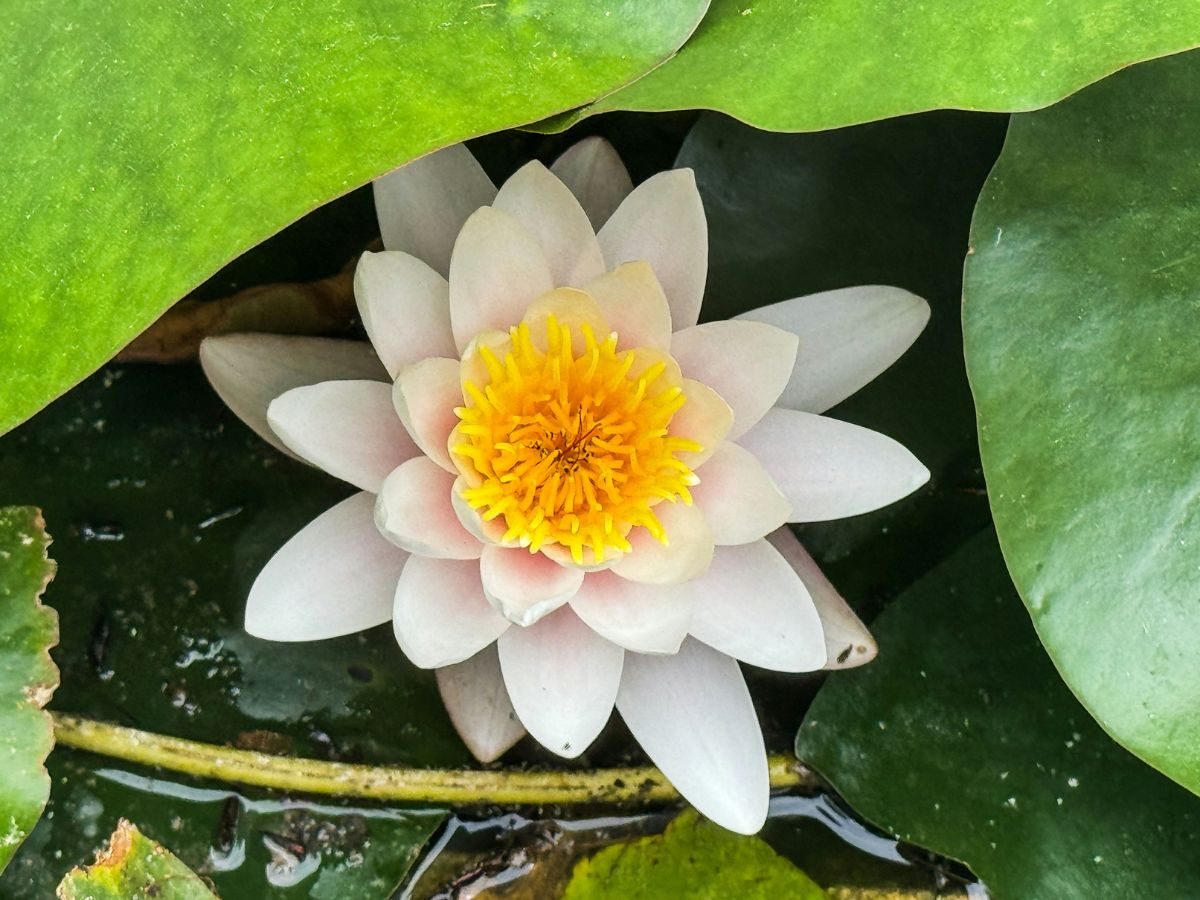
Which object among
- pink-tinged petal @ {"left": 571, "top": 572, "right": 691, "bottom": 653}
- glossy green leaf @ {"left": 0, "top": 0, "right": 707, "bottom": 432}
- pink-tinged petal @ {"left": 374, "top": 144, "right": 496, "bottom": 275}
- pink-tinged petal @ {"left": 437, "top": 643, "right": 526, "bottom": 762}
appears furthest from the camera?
pink-tinged petal @ {"left": 437, "top": 643, "right": 526, "bottom": 762}

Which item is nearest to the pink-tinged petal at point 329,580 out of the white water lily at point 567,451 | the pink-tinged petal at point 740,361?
the white water lily at point 567,451

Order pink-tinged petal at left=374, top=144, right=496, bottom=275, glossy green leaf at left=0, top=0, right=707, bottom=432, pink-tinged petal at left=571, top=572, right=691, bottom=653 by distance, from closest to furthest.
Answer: glossy green leaf at left=0, top=0, right=707, bottom=432 < pink-tinged petal at left=571, top=572, right=691, bottom=653 < pink-tinged petal at left=374, top=144, right=496, bottom=275

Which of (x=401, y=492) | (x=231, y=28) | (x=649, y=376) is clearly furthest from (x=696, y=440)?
(x=231, y=28)

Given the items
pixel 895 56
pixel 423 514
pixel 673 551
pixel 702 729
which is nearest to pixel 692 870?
pixel 702 729

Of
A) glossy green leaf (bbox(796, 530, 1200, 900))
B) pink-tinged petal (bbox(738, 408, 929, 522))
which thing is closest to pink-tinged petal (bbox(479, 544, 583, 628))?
pink-tinged petal (bbox(738, 408, 929, 522))

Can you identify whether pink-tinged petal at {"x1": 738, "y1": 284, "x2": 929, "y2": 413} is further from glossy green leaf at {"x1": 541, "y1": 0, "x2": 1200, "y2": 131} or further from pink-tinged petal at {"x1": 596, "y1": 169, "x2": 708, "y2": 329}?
glossy green leaf at {"x1": 541, "y1": 0, "x2": 1200, "y2": 131}

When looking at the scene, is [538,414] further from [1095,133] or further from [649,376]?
[1095,133]

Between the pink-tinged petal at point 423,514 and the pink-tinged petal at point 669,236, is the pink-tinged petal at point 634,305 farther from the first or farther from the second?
the pink-tinged petal at point 423,514
